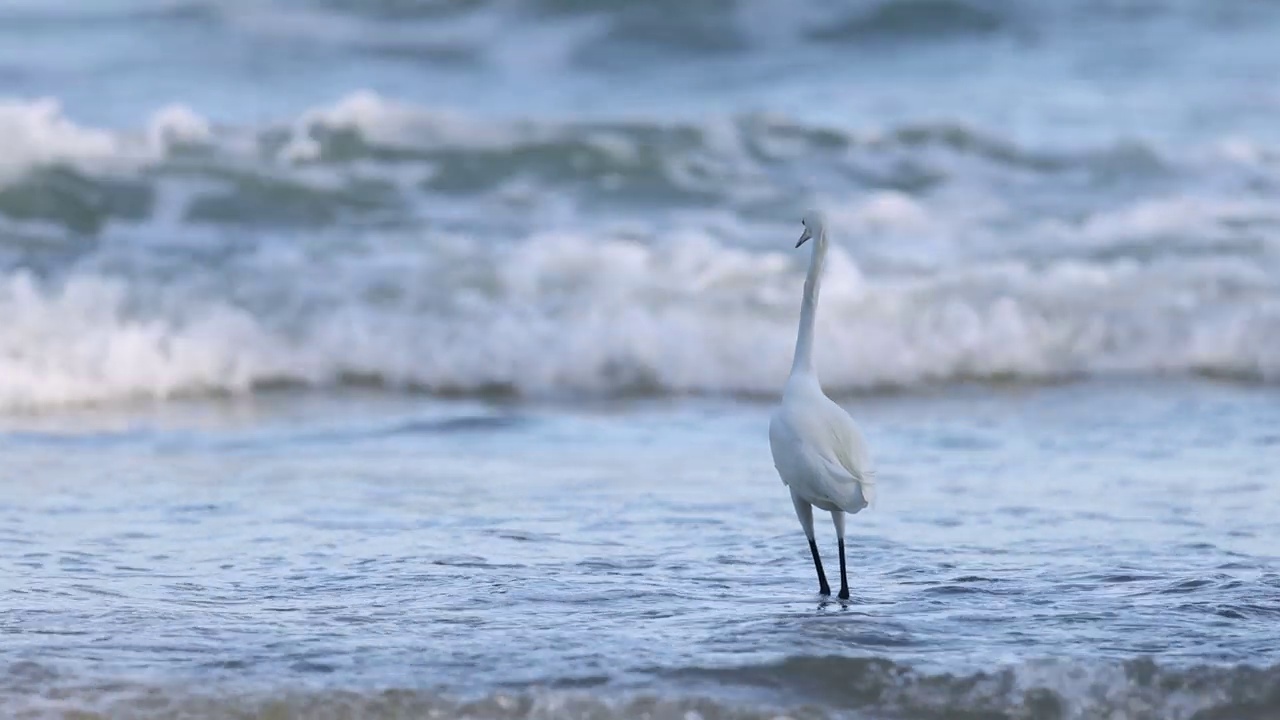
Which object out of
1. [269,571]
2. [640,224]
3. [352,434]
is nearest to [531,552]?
[269,571]

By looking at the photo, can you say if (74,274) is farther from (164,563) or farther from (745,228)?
(164,563)

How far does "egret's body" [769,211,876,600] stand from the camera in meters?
4.43

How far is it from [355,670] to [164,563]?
1248 millimetres

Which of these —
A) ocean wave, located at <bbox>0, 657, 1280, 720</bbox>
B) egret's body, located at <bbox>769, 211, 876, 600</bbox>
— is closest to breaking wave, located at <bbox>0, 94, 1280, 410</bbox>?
egret's body, located at <bbox>769, 211, 876, 600</bbox>

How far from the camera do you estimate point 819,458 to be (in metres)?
4.43

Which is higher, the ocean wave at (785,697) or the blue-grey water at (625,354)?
the blue-grey water at (625,354)

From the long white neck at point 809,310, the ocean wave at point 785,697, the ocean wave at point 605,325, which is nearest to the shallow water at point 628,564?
the ocean wave at point 785,697

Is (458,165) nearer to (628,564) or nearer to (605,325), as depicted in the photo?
(605,325)

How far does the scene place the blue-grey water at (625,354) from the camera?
4.02 m

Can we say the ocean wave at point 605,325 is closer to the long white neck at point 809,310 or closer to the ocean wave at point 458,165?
the ocean wave at point 458,165

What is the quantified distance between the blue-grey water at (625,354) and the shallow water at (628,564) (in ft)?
0.07

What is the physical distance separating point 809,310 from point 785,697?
1.42 metres

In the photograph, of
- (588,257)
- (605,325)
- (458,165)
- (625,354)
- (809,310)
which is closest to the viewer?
(809,310)

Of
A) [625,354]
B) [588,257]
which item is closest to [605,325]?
[625,354]
